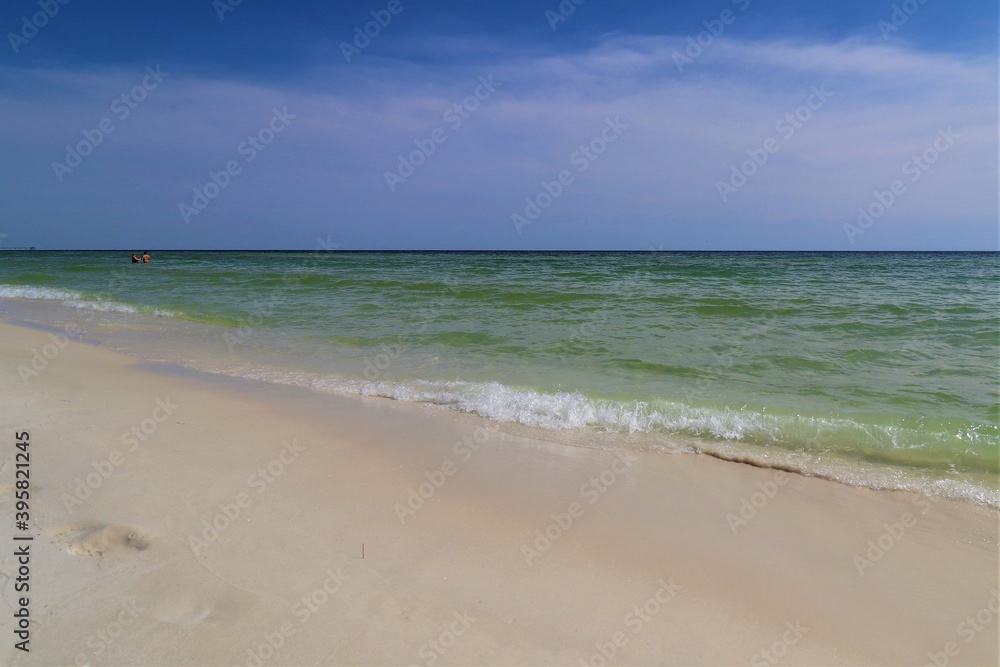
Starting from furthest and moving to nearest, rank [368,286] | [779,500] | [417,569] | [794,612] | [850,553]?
1. [368,286]
2. [779,500]
3. [850,553]
4. [417,569]
5. [794,612]

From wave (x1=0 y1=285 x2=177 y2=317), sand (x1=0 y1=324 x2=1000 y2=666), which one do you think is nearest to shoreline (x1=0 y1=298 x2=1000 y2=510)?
sand (x1=0 y1=324 x2=1000 y2=666)

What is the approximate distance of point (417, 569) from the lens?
2.78 metres

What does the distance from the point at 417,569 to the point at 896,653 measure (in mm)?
2144

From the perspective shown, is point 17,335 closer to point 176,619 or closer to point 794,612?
point 176,619

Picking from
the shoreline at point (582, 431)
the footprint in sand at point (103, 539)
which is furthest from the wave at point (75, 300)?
the footprint in sand at point (103, 539)

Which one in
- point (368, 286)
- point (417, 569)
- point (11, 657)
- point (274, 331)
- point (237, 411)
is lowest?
point (368, 286)

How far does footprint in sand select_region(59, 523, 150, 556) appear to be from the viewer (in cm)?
278

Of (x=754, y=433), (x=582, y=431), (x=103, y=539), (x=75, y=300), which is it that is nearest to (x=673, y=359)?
(x=754, y=433)

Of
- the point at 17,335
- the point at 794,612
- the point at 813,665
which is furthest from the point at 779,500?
the point at 17,335

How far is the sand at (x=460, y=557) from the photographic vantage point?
2.30 metres

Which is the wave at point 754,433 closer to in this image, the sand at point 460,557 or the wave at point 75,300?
the sand at point 460,557

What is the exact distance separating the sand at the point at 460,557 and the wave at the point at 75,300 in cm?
981

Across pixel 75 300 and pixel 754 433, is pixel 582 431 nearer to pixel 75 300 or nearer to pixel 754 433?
pixel 754 433

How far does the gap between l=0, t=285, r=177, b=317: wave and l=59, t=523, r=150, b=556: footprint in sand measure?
36.5ft
